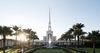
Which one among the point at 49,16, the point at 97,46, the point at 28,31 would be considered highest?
the point at 49,16

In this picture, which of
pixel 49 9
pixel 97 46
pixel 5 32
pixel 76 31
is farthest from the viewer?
pixel 49 9

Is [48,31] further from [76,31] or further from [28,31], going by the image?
[76,31]

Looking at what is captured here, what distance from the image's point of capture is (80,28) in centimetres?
7956

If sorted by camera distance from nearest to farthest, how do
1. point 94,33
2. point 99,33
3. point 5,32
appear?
point 5,32, point 94,33, point 99,33

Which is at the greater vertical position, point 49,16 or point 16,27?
point 49,16

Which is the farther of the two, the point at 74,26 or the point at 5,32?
the point at 74,26

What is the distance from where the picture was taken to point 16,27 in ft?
276

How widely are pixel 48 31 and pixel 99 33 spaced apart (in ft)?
299

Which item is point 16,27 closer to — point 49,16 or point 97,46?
point 97,46

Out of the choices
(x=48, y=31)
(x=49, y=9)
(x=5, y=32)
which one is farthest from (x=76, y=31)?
(x=48, y=31)

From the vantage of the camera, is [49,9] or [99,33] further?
[49,9]

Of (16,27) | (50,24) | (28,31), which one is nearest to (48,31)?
(50,24)

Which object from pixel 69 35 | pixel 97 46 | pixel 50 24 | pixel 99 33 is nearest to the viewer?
pixel 99 33

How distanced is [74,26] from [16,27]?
1986 centimetres
